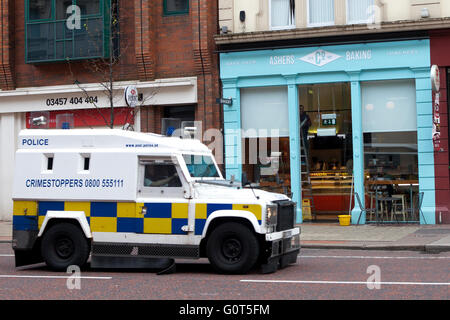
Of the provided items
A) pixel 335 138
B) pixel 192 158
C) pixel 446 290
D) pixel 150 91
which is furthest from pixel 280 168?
pixel 446 290

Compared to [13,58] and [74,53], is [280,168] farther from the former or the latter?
[13,58]

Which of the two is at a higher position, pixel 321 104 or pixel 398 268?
pixel 321 104

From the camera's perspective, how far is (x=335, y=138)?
20766 millimetres

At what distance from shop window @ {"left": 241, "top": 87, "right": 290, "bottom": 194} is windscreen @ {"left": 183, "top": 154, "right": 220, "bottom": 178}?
8264mm

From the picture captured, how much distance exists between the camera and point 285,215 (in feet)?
39.2

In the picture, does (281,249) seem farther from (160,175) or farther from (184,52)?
(184,52)

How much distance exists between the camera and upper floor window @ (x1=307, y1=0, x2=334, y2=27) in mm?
20609

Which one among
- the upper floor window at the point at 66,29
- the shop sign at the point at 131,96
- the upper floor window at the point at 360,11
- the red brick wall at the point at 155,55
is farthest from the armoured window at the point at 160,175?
the upper floor window at the point at 66,29

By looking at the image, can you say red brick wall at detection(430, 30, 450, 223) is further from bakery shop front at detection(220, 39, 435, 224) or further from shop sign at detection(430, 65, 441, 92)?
shop sign at detection(430, 65, 441, 92)

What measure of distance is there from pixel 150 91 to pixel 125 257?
10843 millimetres

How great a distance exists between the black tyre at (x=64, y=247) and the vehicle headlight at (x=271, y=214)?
3207 mm

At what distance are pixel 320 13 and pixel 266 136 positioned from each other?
3.96m

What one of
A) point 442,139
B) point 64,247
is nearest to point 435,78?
point 442,139

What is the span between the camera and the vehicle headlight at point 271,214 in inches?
443
